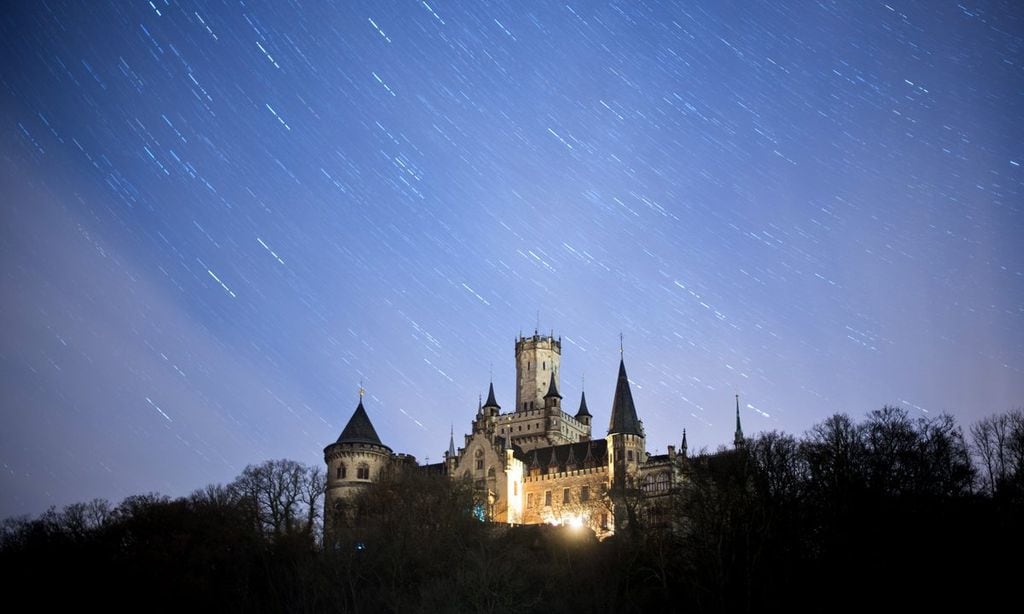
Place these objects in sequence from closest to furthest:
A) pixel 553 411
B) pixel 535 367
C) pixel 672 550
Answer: pixel 672 550
pixel 553 411
pixel 535 367

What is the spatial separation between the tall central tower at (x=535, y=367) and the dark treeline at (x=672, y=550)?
46.0 meters

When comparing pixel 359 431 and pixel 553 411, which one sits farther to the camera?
pixel 553 411

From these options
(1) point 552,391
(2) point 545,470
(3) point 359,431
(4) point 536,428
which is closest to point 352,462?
(3) point 359,431

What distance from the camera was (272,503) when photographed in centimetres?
9088

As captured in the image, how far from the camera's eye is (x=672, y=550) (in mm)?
65375

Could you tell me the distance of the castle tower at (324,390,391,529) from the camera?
333 ft

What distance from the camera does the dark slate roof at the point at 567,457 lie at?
99938 mm

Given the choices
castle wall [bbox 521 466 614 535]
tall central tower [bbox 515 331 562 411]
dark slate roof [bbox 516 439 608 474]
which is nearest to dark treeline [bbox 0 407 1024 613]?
castle wall [bbox 521 466 614 535]

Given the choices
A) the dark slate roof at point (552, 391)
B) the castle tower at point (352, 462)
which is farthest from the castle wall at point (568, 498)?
the dark slate roof at point (552, 391)

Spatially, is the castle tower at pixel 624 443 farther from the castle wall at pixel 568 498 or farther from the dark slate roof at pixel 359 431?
the dark slate roof at pixel 359 431

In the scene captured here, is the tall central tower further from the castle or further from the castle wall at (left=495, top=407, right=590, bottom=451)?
the castle

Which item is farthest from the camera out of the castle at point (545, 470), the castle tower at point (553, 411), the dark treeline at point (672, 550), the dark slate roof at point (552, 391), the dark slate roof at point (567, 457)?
the dark slate roof at point (552, 391)

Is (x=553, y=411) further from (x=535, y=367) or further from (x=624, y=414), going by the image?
(x=624, y=414)

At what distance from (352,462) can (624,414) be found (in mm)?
29413
